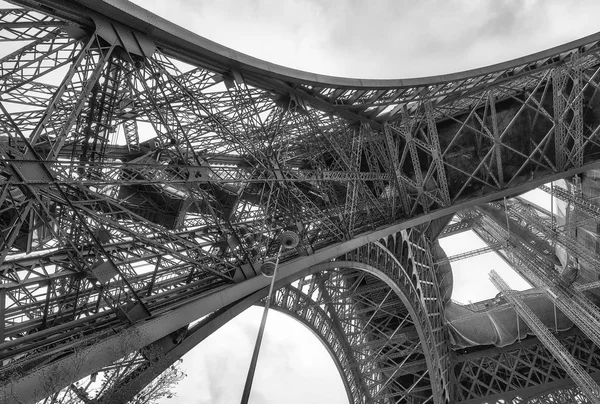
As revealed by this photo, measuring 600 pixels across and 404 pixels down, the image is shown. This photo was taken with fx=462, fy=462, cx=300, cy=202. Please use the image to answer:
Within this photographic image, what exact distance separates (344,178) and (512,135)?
8973 millimetres

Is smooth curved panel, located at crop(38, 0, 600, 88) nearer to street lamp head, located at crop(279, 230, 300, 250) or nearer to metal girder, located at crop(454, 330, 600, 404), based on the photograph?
street lamp head, located at crop(279, 230, 300, 250)

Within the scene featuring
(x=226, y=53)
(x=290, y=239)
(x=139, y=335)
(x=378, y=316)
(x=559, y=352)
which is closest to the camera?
(x=139, y=335)

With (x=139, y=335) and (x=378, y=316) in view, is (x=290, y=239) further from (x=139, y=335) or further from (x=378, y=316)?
(x=378, y=316)

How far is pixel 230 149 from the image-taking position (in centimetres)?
1523

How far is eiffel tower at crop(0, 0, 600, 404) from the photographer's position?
646cm

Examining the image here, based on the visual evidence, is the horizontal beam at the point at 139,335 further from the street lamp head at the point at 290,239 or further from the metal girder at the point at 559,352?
the metal girder at the point at 559,352

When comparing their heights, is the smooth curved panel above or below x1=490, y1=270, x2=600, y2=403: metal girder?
above

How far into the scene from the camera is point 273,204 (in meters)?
14.1

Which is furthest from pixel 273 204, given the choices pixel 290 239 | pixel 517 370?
pixel 517 370

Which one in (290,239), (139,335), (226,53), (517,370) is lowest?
(139,335)

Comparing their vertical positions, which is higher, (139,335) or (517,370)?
(517,370)

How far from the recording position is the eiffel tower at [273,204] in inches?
254

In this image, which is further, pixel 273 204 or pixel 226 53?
pixel 273 204

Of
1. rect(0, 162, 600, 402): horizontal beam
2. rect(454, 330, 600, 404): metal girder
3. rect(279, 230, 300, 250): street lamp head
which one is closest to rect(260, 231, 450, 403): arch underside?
rect(454, 330, 600, 404): metal girder
